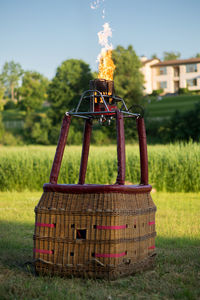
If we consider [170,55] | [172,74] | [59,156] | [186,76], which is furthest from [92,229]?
[170,55]

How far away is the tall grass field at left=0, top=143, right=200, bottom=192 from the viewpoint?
1419cm

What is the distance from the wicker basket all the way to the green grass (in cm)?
4322

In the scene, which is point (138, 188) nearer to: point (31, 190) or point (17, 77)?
point (31, 190)

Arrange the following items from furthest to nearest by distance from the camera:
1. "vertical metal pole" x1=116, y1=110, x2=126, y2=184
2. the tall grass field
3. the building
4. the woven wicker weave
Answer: the building < the tall grass field < "vertical metal pole" x1=116, y1=110, x2=126, y2=184 < the woven wicker weave

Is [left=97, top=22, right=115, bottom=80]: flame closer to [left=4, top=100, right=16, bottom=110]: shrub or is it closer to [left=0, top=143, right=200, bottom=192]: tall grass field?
[left=0, top=143, right=200, bottom=192]: tall grass field

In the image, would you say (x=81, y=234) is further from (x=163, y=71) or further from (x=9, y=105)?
(x=9, y=105)

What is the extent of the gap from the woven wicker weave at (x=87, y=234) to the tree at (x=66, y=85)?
151ft

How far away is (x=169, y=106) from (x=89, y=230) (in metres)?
51.4

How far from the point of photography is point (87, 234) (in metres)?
3.98

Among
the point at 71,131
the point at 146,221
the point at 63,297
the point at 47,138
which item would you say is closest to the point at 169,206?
the point at 146,221

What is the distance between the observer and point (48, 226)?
4.09 meters

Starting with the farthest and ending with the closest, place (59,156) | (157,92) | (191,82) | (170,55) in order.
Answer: (170,55), (191,82), (157,92), (59,156)

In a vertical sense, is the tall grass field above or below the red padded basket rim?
below

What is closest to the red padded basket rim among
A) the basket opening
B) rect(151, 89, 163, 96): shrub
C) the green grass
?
the basket opening
